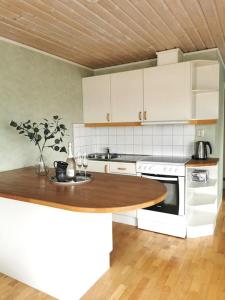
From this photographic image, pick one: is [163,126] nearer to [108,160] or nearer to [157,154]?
[157,154]

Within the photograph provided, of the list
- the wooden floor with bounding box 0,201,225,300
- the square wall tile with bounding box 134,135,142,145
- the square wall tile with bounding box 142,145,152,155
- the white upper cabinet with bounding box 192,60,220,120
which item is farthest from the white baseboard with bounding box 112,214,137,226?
the white upper cabinet with bounding box 192,60,220,120

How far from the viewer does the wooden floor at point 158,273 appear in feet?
6.16

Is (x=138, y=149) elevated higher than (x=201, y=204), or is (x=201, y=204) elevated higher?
(x=138, y=149)

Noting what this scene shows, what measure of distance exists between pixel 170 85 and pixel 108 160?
1333 millimetres

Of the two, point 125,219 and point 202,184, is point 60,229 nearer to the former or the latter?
point 125,219

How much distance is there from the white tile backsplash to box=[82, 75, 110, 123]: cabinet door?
28 centimetres

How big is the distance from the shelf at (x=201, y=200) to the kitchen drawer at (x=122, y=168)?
33.6 inches

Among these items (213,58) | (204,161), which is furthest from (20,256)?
(213,58)

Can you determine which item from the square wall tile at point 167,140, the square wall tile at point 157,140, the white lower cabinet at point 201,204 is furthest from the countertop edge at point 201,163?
the square wall tile at point 157,140

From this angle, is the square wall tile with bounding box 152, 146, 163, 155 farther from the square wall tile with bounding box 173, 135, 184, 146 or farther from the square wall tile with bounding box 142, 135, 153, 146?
the square wall tile with bounding box 173, 135, 184, 146

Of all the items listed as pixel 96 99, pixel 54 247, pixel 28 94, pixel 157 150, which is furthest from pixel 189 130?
pixel 54 247

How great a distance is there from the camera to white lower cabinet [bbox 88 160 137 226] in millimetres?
3158

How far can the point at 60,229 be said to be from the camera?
1.75 metres

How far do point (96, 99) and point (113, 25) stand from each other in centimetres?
148
